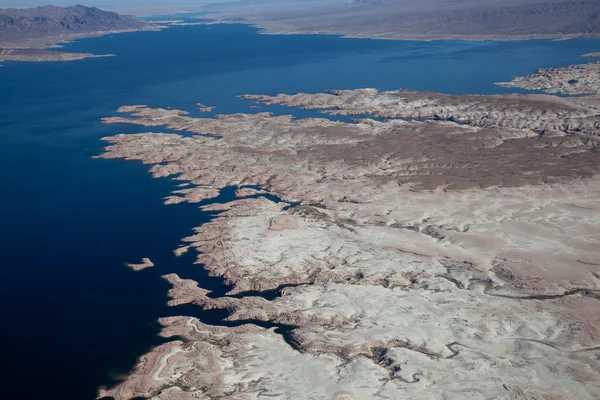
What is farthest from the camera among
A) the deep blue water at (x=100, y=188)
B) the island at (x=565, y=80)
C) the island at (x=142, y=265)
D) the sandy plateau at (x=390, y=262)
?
the island at (x=565, y=80)

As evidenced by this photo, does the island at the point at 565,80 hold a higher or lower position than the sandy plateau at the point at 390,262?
higher

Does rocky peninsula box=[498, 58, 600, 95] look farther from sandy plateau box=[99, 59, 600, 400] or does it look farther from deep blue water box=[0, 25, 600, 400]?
sandy plateau box=[99, 59, 600, 400]

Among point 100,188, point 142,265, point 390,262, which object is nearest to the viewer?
point 390,262

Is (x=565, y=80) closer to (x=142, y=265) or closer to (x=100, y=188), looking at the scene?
(x=100, y=188)

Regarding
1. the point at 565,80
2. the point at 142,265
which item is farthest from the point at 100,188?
the point at 565,80

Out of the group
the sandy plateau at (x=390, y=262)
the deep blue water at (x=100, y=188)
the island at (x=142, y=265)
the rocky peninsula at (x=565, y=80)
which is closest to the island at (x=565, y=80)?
the rocky peninsula at (x=565, y=80)

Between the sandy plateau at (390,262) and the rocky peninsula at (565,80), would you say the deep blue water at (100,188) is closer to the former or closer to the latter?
the sandy plateau at (390,262)
